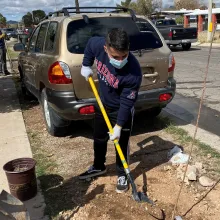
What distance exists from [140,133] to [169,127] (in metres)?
0.51

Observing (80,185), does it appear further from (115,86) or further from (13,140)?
(13,140)

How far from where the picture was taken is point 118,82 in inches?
122

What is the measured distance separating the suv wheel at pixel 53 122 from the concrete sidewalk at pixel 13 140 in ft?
1.37

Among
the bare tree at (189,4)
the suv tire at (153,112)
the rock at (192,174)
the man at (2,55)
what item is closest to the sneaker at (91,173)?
the rock at (192,174)

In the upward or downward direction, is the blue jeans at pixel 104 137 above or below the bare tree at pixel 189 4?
above

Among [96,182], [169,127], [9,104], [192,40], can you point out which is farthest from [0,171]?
[192,40]

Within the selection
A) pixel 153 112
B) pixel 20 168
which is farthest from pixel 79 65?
pixel 153 112

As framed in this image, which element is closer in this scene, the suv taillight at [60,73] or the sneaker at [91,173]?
the sneaker at [91,173]

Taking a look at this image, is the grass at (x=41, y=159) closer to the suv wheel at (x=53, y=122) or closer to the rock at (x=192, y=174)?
the suv wheel at (x=53, y=122)

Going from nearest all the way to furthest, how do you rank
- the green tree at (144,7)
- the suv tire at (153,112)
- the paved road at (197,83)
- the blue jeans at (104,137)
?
the blue jeans at (104,137)
the suv tire at (153,112)
the paved road at (197,83)
the green tree at (144,7)

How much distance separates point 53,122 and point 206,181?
2419mm

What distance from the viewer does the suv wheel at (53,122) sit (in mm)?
4875

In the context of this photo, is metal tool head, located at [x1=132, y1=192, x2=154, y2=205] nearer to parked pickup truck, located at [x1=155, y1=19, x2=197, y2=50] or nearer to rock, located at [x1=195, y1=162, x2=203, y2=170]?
rock, located at [x1=195, y1=162, x2=203, y2=170]

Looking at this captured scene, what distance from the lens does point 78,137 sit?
204 inches
